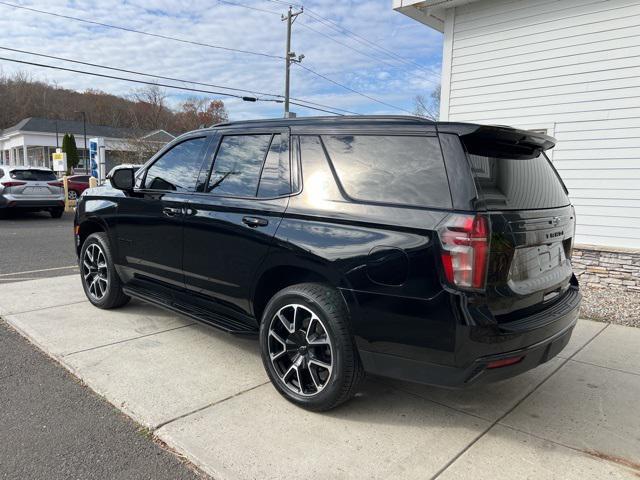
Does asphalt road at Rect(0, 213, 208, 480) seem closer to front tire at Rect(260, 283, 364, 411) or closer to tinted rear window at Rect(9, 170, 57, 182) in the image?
front tire at Rect(260, 283, 364, 411)

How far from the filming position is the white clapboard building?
20.9 feet

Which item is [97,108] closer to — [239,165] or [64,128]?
[64,128]

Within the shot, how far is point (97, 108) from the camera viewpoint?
60156 millimetres

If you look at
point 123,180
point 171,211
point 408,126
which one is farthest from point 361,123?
point 123,180

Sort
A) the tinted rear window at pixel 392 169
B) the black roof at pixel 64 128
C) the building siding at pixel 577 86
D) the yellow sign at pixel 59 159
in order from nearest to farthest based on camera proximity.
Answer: the tinted rear window at pixel 392 169
the building siding at pixel 577 86
the yellow sign at pixel 59 159
the black roof at pixel 64 128

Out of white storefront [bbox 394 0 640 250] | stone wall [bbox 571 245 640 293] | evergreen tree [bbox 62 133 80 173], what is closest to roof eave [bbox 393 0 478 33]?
white storefront [bbox 394 0 640 250]

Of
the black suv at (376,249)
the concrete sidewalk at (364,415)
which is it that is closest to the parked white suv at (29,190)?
the concrete sidewalk at (364,415)

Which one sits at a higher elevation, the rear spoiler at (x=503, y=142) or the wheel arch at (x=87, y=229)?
the rear spoiler at (x=503, y=142)

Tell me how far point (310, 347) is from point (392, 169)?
1.24m

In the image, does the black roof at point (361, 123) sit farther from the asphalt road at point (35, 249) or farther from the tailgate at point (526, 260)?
the asphalt road at point (35, 249)

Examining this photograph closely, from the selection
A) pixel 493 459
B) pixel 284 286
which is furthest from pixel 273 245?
pixel 493 459

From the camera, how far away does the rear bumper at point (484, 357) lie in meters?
2.49

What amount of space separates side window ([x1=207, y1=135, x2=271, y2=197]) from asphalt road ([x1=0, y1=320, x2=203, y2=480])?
1728mm

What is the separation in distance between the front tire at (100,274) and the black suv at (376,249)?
4.15 feet
